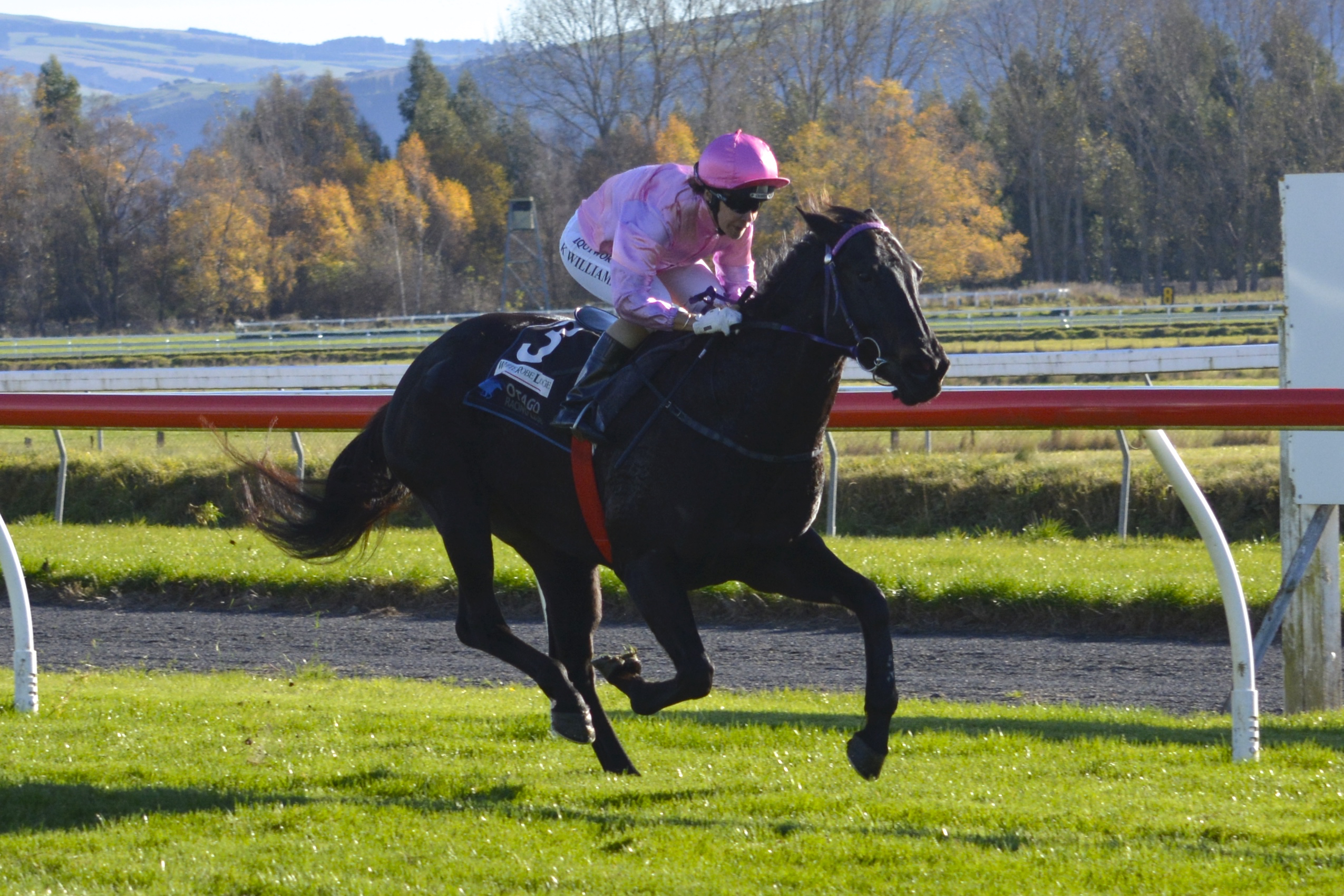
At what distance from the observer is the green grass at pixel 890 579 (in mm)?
7180

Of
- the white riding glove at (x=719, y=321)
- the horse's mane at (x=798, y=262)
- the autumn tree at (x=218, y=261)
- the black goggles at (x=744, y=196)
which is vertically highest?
the black goggles at (x=744, y=196)

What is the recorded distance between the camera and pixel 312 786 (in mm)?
3979

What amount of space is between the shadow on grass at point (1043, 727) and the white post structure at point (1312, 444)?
0.36 m

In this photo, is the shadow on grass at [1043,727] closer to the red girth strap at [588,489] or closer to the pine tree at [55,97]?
the red girth strap at [588,489]

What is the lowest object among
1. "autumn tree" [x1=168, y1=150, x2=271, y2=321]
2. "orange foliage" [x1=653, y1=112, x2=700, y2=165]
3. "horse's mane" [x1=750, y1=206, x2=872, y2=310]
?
"autumn tree" [x1=168, y1=150, x2=271, y2=321]

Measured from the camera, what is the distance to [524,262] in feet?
132

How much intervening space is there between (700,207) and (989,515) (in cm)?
660

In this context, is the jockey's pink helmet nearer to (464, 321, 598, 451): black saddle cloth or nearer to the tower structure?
(464, 321, 598, 451): black saddle cloth

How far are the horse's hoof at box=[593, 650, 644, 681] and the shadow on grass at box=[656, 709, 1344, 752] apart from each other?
621mm

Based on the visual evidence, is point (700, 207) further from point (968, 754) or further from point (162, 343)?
point (162, 343)

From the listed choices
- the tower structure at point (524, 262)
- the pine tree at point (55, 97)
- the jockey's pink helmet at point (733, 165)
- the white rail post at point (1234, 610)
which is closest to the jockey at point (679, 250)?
the jockey's pink helmet at point (733, 165)

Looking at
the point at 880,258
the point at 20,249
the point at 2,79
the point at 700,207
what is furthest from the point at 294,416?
the point at 2,79

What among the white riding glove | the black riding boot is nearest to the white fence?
the black riding boot

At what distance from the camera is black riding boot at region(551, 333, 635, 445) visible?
13.2 feet
